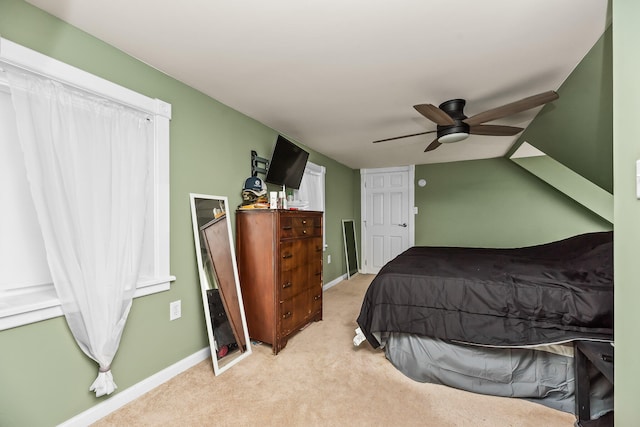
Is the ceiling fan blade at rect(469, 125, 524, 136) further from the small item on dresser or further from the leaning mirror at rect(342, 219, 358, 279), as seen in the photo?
the leaning mirror at rect(342, 219, 358, 279)

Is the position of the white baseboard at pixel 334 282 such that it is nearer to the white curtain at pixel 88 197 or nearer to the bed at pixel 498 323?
the bed at pixel 498 323

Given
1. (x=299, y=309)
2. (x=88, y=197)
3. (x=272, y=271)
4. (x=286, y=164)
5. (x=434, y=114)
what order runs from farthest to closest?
1. (x=286, y=164)
2. (x=299, y=309)
3. (x=272, y=271)
4. (x=434, y=114)
5. (x=88, y=197)

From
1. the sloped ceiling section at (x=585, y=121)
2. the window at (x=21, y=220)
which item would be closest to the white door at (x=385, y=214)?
the sloped ceiling section at (x=585, y=121)

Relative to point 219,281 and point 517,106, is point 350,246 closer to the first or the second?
point 219,281

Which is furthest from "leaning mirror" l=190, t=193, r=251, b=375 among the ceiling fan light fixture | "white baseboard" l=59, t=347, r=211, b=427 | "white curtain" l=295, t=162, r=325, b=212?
the ceiling fan light fixture

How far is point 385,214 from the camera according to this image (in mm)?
5352

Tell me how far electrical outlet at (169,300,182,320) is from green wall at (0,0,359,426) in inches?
1.2

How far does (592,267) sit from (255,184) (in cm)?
259

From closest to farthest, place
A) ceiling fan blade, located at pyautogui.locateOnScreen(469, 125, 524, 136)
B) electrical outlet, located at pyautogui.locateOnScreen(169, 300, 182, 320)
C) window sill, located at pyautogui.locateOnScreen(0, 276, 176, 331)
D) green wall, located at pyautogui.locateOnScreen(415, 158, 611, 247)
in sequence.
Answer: window sill, located at pyautogui.locateOnScreen(0, 276, 176, 331)
electrical outlet, located at pyautogui.locateOnScreen(169, 300, 182, 320)
ceiling fan blade, located at pyautogui.locateOnScreen(469, 125, 524, 136)
green wall, located at pyautogui.locateOnScreen(415, 158, 611, 247)

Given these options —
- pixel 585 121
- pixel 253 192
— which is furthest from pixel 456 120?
pixel 253 192

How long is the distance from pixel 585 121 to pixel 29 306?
3.64 meters

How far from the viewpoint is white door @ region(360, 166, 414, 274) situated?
5180 millimetres

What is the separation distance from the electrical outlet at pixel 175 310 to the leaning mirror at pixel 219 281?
0.57ft

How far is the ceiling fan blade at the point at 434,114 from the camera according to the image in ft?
6.61
